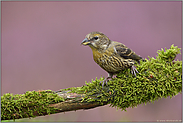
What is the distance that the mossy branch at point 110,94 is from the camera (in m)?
2.88

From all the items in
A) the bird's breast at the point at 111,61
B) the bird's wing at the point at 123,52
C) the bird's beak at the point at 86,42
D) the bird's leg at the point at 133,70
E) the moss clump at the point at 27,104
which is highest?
the bird's beak at the point at 86,42

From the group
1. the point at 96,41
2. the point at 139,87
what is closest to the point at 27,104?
the point at 96,41

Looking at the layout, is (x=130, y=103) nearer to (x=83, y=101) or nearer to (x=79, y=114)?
(x=83, y=101)

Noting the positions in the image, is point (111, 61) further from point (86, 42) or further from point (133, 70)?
point (86, 42)

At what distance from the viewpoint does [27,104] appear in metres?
2.87

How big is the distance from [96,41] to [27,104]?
1632 millimetres

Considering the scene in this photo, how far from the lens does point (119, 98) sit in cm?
315

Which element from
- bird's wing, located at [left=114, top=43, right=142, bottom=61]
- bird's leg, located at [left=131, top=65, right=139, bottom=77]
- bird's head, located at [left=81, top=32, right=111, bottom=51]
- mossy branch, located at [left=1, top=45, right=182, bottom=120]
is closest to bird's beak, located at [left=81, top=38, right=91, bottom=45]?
bird's head, located at [left=81, top=32, right=111, bottom=51]

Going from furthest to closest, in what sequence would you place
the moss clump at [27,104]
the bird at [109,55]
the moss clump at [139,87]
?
the bird at [109,55], the moss clump at [139,87], the moss clump at [27,104]

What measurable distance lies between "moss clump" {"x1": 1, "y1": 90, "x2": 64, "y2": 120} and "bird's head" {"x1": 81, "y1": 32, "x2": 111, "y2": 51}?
1.14m

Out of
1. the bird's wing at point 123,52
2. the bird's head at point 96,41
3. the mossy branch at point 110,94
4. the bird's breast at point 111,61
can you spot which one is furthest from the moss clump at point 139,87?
the bird's head at point 96,41

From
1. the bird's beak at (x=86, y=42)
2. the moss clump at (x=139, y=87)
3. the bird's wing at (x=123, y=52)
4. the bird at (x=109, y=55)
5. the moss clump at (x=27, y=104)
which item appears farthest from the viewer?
the bird's wing at (x=123, y=52)

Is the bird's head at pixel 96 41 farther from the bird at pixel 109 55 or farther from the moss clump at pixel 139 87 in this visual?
the moss clump at pixel 139 87

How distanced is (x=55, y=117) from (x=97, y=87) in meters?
2.41
